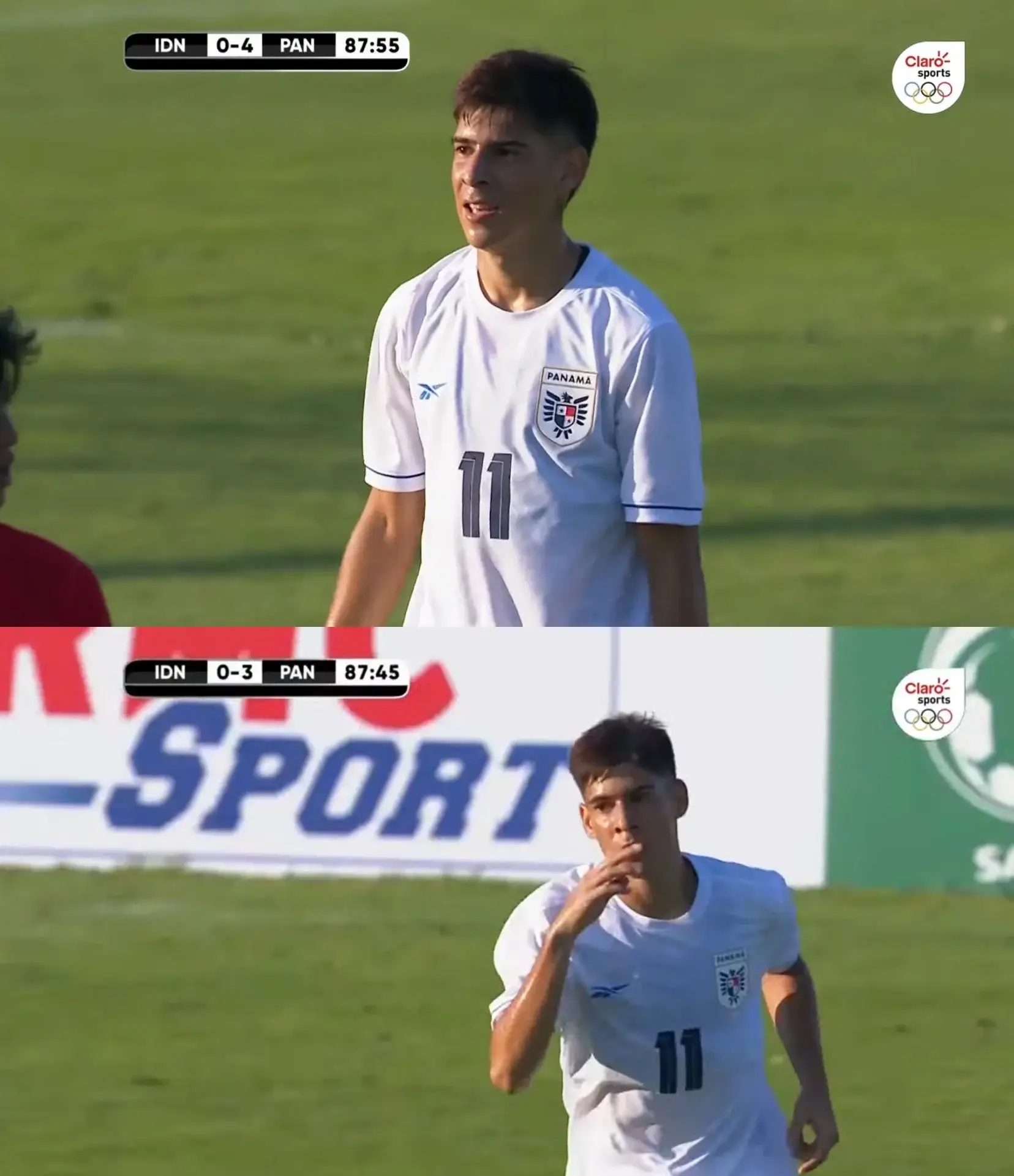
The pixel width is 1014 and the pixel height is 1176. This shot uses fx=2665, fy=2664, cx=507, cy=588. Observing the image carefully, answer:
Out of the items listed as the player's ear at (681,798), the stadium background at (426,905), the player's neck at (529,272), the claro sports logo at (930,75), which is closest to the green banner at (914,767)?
the stadium background at (426,905)

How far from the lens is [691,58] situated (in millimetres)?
4762

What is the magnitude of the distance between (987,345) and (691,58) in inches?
124

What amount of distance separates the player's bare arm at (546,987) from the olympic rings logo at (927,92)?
1478mm

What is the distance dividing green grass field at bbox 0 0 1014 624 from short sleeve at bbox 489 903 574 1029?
142cm

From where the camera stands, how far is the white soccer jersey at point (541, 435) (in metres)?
3.66

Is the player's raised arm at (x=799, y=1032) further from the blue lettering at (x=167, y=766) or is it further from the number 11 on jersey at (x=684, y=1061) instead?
the blue lettering at (x=167, y=766)

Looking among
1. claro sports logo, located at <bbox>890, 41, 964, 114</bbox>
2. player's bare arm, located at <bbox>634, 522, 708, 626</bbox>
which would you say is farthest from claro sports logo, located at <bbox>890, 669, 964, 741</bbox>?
claro sports logo, located at <bbox>890, 41, 964, 114</bbox>

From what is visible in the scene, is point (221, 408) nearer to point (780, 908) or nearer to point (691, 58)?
point (691, 58)

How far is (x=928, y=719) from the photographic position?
4.19m

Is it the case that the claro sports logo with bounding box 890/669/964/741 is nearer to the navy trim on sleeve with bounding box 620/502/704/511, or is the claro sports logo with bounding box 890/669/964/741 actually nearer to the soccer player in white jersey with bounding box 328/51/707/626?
the soccer player in white jersey with bounding box 328/51/707/626

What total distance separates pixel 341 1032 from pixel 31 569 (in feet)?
4.12

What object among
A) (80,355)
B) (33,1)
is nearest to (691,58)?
(33,1)

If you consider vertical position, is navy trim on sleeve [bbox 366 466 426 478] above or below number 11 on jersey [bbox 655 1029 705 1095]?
above

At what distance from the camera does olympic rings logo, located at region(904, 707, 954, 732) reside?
164 inches
